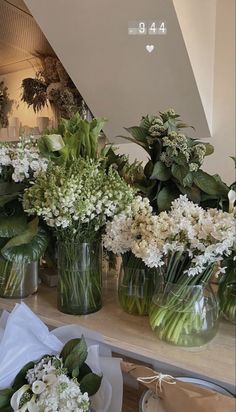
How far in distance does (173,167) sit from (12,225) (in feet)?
1.14

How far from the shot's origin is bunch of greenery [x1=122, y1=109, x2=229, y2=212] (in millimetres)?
749

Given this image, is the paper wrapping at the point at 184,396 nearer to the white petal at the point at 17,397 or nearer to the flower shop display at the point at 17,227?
the white petal at the point at 17,397

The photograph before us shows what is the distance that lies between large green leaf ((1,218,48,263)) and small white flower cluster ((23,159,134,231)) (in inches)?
2.9

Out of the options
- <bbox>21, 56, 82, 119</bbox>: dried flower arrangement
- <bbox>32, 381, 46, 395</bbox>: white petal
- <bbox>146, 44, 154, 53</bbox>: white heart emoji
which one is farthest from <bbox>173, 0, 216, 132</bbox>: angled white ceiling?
<bbox>32, 381, 46, 395</bbox>: white petal

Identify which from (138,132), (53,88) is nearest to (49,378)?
(138,132)

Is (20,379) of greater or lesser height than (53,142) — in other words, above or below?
below

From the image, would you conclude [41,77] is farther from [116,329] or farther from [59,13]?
[116,329]

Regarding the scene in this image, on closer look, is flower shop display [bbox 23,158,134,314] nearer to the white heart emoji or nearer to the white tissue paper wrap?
the white tissue paper wrap

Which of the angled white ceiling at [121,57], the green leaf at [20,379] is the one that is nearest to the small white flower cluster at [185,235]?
the green leaf at [20,379]

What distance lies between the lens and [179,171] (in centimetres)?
75

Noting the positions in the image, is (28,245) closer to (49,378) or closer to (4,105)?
(49,378)

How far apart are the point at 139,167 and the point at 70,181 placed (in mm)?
216

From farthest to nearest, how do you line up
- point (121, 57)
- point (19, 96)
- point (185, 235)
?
1. point (19, 96)
2. point (121, 57)
3. point (185, 235)

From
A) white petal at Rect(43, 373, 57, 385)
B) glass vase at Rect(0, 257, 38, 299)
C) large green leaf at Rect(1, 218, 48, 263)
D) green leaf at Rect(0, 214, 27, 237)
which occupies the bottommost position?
white petal at Rect(43, 373, 57, 385)
